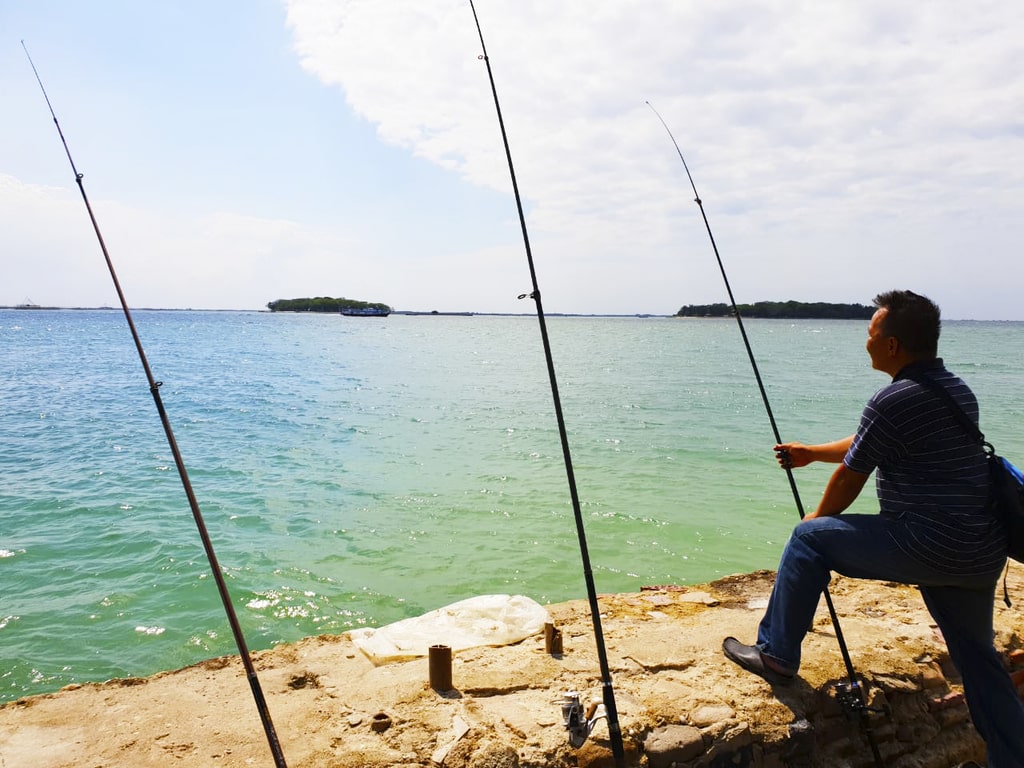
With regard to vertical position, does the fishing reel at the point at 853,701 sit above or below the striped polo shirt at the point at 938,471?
below

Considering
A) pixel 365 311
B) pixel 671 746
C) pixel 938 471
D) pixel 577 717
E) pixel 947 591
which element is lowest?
pixel 671 746

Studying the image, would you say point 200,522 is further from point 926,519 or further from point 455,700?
point 926,519

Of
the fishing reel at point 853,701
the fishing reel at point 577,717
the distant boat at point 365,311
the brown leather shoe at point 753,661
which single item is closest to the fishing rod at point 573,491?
the fishing reel at point 577,717

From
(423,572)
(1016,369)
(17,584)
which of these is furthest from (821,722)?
(1016,369)

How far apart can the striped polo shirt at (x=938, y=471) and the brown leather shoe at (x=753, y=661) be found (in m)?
1.06

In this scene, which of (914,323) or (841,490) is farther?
(841,490)

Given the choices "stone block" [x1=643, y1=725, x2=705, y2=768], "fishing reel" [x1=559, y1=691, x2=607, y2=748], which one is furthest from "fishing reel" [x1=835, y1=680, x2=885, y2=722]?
"fishing reel" [x1=559, y1=691, x2=607, y2=748]

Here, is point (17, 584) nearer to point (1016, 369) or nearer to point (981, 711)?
point (981, 711)

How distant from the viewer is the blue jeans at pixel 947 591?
2.69m

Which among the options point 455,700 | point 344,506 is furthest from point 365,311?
point 455,700

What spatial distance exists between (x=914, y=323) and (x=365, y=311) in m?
168

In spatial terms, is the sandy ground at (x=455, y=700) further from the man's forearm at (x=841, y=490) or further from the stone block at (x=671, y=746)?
the man's forearm at (x=841, y=490)

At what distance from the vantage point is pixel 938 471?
8.66ft

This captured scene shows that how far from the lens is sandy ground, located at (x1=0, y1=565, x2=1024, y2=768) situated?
297cm
